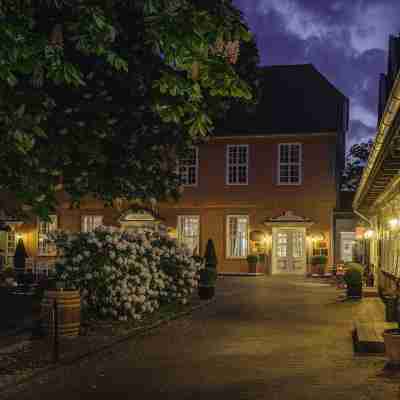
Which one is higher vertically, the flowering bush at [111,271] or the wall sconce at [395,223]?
the wall sconce at [395,223]

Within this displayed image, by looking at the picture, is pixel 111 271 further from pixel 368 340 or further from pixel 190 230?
pixel 190 230

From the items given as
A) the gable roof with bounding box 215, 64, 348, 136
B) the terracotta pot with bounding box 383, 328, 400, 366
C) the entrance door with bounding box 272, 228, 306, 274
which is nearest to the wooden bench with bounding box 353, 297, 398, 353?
the terracotta pot with bounding box 383, 328, 400, 366

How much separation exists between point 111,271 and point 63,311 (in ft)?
7.81

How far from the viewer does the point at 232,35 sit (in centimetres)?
661

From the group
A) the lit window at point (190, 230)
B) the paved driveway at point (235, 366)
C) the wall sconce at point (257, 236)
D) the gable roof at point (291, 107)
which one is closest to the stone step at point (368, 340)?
the paved driveway at point (235, 366)

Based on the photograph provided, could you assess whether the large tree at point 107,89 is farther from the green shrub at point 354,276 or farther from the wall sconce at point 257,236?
the wall sconce at point 257,236

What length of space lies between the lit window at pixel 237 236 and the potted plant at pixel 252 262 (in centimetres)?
78

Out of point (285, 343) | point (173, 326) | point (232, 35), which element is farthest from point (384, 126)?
point (173, 326)

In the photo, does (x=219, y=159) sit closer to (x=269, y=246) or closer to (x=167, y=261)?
(x=269, y=246)

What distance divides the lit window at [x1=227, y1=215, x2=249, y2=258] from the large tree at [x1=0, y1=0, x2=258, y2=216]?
20.3 meters

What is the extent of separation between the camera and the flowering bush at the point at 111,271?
45.2ft

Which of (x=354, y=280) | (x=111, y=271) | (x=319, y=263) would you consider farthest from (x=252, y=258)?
(x=111, y=271)

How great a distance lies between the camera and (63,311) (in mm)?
11445

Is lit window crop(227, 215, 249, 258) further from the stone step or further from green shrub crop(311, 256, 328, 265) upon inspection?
the stone step
